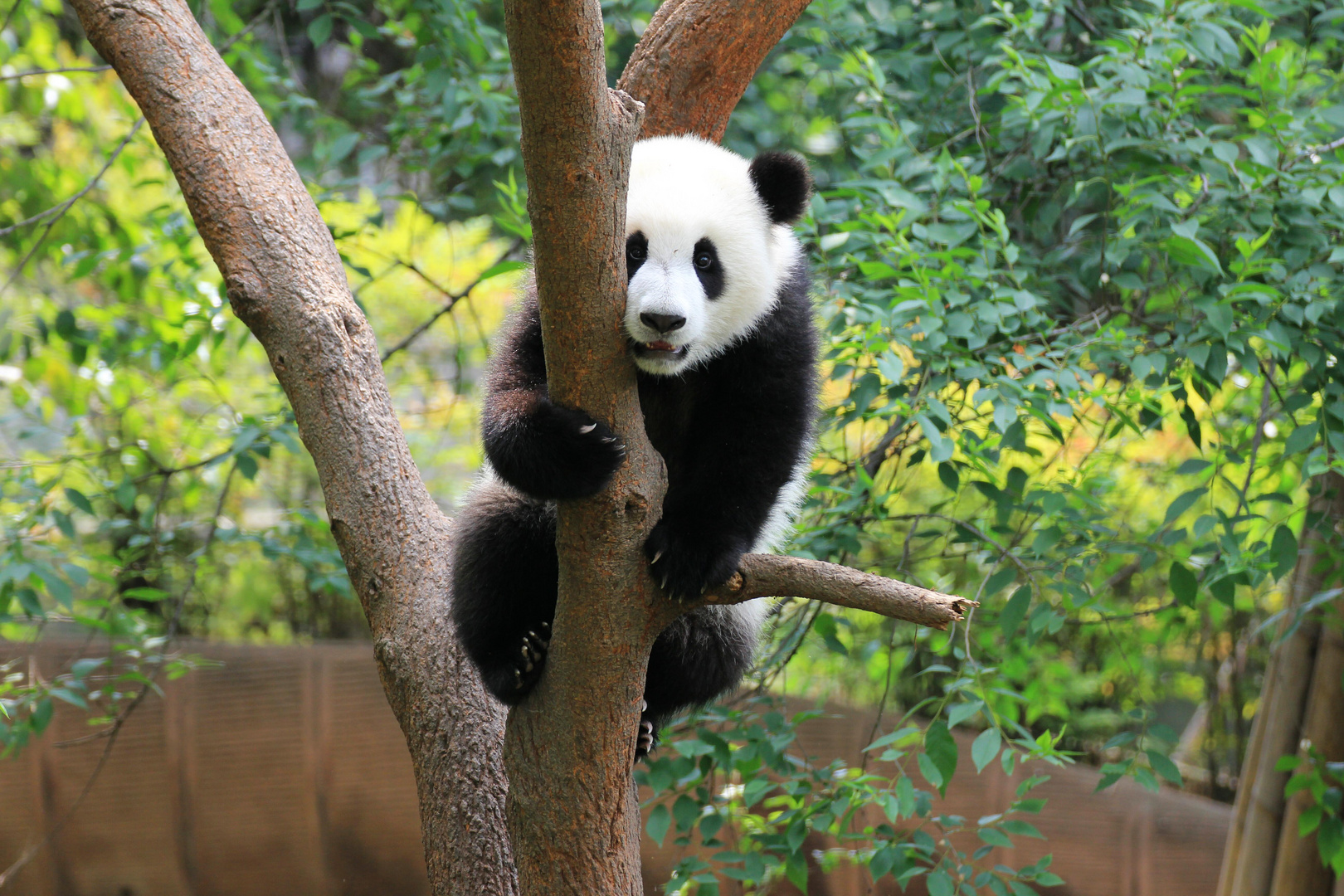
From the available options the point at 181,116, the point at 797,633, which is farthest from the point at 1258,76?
the point at 181,116

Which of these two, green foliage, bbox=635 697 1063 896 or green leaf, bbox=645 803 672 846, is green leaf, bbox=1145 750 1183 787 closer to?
green foliage, bbox=635 697 1063 896

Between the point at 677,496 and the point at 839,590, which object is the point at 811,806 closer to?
the point at 677,496

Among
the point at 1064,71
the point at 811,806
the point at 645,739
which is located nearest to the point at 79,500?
the point at 645,739

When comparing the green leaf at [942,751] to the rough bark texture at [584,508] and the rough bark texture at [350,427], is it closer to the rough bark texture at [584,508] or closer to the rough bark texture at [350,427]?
the rough bark texture at [584,508]

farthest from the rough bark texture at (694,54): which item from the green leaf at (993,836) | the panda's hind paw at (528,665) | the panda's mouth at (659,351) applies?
the green leaf at (993,836)

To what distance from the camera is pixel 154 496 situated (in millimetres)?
5773

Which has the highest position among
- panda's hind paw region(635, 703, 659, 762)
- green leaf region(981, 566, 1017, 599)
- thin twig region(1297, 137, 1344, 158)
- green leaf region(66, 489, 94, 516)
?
thin twig region(1297, 137, 1344, 158)

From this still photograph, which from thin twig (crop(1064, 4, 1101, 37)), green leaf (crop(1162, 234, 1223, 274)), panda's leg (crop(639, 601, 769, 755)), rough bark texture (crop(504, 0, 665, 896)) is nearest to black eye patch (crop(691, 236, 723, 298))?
rough bark texture (crop(504, 0, 665, 896))

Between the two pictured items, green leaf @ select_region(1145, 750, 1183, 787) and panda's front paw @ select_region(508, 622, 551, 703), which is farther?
green leaf @ select_region(1145, 750, 1183, 787)

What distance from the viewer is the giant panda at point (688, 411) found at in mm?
2225

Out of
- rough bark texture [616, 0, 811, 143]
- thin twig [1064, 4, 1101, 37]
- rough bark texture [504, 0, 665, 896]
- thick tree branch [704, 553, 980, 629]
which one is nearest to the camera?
rough bark texture [504, 0, 665, 896]

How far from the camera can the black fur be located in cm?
220

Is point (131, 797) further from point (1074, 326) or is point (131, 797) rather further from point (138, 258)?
point (1074, 326)

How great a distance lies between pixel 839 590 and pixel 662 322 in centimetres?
64
